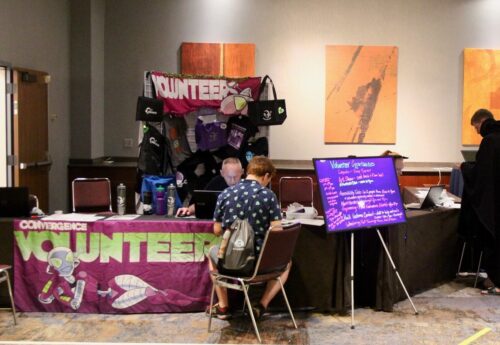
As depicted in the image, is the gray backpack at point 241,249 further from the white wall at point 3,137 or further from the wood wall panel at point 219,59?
the wood wall panel at point 219,59

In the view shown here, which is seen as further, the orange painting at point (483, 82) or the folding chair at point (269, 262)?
the orange painting at point (483, 82)

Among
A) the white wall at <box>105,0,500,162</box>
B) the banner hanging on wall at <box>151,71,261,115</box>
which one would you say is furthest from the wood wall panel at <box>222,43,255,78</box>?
the banner hanging on wall at <box>151,71,261,115</box>

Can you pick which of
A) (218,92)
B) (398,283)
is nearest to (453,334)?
(398,283)

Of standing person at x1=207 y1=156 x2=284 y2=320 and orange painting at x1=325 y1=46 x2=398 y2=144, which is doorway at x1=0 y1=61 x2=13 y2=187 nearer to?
standing person at x1=207 y1=156 x2=284 y2=320

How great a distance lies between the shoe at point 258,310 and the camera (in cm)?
445

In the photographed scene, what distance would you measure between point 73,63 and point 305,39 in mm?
3022

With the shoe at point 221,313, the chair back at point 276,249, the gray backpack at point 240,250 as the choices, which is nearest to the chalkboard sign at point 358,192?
the chair back at point 276,249

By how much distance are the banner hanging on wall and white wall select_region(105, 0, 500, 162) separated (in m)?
2.02

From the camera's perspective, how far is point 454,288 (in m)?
5.61

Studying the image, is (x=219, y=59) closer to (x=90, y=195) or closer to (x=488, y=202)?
(x=90, y=195)

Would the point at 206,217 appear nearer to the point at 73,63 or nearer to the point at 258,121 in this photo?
the point at 258,121

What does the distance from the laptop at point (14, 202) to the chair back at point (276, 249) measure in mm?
1892

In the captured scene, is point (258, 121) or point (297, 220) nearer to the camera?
point (297, 220)

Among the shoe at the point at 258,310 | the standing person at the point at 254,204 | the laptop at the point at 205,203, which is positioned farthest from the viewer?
the laptop at the point at 205,203
